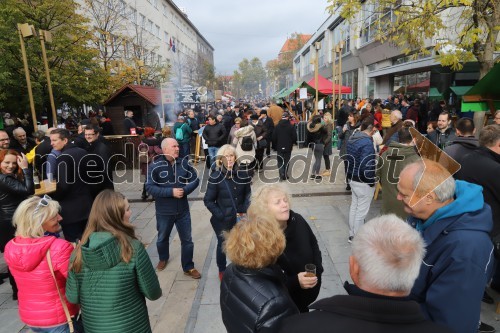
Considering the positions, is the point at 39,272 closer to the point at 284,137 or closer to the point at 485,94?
the point at 485,94

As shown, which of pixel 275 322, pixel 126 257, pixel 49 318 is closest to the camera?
pixel 275 322

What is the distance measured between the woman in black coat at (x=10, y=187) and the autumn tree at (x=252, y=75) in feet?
366

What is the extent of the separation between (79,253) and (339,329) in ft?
5.77

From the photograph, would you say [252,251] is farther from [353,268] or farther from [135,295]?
[135,295]

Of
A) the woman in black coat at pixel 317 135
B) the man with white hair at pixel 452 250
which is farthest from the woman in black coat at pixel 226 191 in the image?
the woman in black coat at pixel 317 135

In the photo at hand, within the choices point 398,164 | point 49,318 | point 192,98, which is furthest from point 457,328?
point 192,98

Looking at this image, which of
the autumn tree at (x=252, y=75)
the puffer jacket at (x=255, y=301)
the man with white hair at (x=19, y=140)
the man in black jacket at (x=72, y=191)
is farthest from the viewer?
the autumn tree at (x=252, y=75)

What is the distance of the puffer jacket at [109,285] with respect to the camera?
2121 mm

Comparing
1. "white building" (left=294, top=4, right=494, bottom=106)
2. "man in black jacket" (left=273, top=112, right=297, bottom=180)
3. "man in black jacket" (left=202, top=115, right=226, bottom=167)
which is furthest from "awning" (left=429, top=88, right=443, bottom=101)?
"man in black jacket" (left=202, top=115, right=226, bottom=167)

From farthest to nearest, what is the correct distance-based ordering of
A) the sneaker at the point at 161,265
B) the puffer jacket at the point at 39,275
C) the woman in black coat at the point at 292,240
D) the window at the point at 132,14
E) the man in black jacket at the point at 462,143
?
1. the window at the point at 132,14
2. the sneaker at the point at 161,265
3. the man in black jacket at the point at 462,143
4. the woman in black coat at the point at 292,240
5. the puffer jacket at the point at 39,275

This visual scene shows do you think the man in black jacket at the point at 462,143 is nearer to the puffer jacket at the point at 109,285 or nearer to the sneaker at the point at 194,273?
the puffer jacket at the point at 109,285

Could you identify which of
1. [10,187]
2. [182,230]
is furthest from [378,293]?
[10,187]

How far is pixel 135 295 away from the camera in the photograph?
226 cm

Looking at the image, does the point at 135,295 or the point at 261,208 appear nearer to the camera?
the point at 135,295
